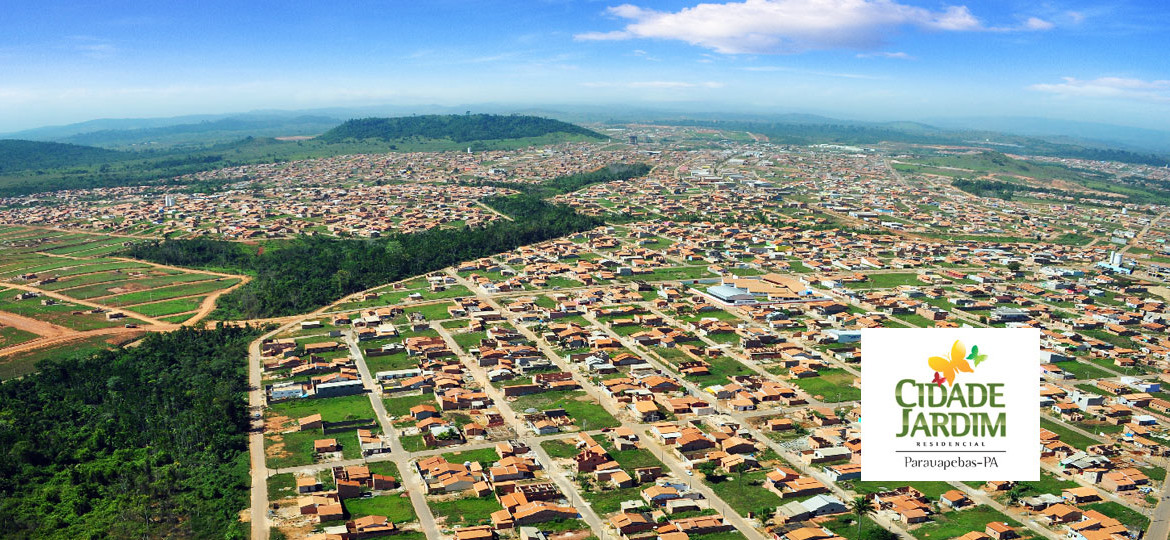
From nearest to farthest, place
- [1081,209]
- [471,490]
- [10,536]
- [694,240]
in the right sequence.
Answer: [10,536] < [471,490] < [694,240] < [1081,209]

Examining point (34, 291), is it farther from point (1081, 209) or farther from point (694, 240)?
point (1081, 209)

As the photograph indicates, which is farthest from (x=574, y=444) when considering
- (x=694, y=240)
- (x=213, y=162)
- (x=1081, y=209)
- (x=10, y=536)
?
(x=213, y=162)

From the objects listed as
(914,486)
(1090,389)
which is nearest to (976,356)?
(914,486)

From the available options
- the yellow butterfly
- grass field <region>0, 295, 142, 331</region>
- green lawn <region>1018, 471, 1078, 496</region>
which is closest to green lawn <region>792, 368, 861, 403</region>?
green lawn <region>1018, 471, 1078, 496</region>

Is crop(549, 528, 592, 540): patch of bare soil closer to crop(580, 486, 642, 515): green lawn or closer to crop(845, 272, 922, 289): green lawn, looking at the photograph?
crop(580, 486, 642, 515): green lawn

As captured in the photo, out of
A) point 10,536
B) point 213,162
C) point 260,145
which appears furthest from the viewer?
point 260,145

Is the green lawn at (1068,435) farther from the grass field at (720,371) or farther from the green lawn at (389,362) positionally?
the green lawn at (389,362)
